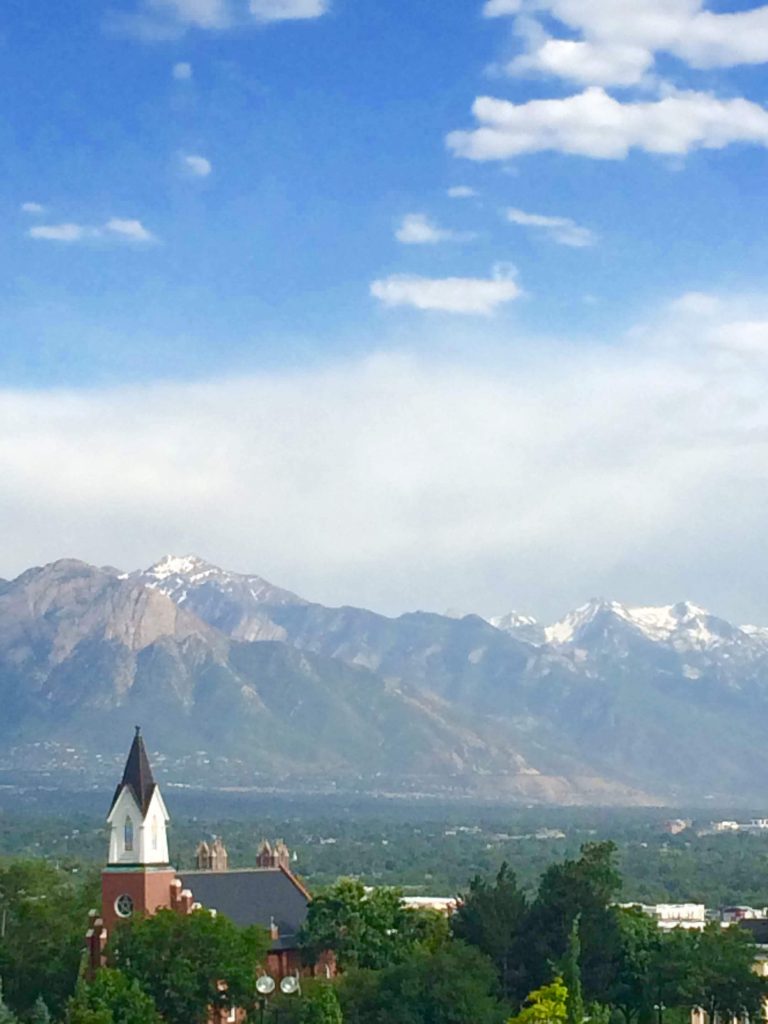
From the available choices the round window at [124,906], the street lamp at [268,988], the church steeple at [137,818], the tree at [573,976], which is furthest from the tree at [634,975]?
the round window at [124,906]

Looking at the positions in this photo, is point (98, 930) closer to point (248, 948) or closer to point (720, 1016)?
point (248, 948)

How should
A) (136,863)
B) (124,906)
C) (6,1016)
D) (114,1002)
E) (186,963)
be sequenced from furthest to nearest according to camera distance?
(136,863) < (124,906) < (186,963) < (6,1016) < (114,1002)

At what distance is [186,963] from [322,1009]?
6485mm

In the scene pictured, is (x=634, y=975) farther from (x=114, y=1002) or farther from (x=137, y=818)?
(x=114, y=1002)

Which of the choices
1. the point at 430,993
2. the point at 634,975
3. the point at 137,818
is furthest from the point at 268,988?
the point at 634,975

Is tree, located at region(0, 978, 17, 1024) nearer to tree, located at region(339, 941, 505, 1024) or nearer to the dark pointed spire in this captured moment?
the dark pointed spire

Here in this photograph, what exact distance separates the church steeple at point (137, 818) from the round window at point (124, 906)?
1.29 meters

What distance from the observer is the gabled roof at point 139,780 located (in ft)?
257

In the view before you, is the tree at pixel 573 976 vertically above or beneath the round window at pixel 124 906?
beneath

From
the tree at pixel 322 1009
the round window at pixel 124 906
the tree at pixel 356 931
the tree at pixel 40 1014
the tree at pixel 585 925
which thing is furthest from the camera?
the tree at pixel 356 931

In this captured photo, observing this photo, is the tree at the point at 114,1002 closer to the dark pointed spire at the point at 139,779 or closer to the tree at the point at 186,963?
the tree at the point at 186,963

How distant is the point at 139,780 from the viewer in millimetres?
78250

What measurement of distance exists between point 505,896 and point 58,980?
17.3m

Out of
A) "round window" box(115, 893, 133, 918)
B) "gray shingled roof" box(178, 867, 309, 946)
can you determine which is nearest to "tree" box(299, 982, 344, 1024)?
"round window" box(115, 893, 133, 918)
